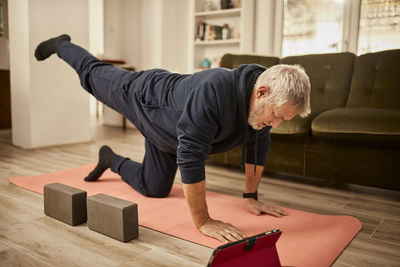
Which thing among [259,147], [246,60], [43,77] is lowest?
[259,147]

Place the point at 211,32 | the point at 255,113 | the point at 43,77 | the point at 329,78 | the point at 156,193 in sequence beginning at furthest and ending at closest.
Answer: the point at 211,32
the point at 43,77
the point at 329,78
the point at 156,193
the point at 255,113

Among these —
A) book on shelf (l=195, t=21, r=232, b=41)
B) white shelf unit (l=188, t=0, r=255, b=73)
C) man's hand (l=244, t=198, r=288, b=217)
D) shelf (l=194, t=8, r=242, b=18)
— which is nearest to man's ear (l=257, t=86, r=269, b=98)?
man's hand (l=244, t=198, r=288, b=217)

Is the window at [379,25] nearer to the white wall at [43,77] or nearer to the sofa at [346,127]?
the sofa at [346,127]

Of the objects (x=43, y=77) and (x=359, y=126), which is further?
(x=43, y=77)

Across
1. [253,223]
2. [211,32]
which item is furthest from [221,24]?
[253,223]

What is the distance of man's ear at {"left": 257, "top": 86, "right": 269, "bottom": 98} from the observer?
3.76 ft

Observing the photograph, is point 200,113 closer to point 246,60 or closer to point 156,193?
point 156,193

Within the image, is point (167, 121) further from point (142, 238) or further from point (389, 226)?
point (389, 226)

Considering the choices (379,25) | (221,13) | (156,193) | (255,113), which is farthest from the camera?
(221,13)

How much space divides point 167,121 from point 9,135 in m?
3.09

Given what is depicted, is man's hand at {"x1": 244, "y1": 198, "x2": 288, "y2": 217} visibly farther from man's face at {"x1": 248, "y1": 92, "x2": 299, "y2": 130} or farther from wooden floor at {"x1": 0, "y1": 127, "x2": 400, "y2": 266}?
man's face at {"x1": 248, "y1": 92, "x2": 299, "y2": 130}

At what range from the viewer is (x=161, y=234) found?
133 cm

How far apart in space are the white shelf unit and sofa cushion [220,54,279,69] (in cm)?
123

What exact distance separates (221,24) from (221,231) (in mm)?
3516
